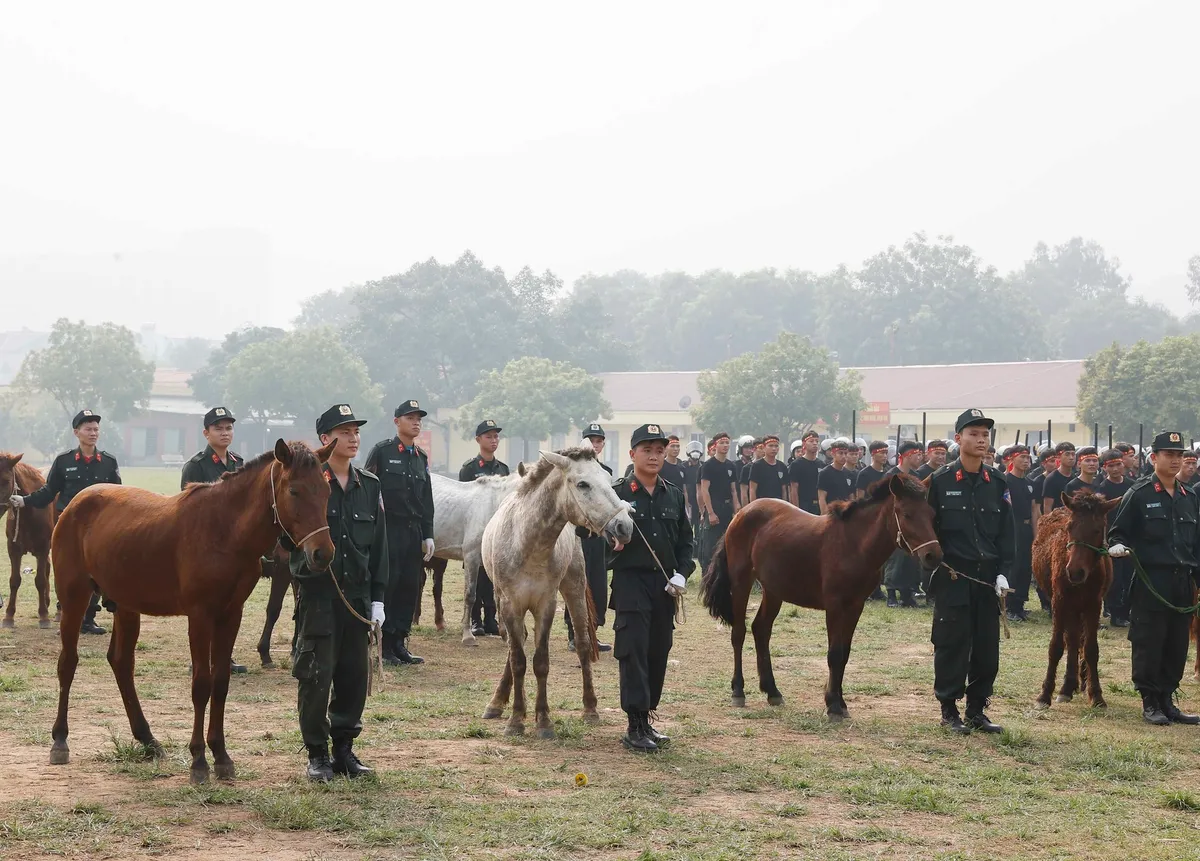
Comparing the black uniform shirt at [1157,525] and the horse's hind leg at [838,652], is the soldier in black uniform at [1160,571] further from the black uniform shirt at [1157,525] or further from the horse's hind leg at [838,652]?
the horse's hind leg at [838,652]

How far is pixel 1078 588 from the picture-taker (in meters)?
10.4

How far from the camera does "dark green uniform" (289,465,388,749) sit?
712 centimetres

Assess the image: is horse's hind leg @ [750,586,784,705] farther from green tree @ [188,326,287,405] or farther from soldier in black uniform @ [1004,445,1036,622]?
green tree @ [188,326,287,405]

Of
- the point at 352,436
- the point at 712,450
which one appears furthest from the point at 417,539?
the point at 712,450

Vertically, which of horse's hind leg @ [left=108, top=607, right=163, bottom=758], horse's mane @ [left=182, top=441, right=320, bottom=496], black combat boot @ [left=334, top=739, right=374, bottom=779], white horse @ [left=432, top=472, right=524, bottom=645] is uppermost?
horse's mane @ [left=182, top=441, right=320, bottom=496]

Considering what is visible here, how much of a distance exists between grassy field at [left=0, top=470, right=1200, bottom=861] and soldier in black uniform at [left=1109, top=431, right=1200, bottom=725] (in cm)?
38

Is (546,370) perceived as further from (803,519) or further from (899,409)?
(803,519)

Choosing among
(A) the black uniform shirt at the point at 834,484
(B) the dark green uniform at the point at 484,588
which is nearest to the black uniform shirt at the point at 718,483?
(A) the black uniform shirt at the point at 834,484

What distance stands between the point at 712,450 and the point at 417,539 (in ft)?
24.9

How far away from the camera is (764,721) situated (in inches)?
378

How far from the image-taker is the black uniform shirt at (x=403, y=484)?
38.8 feet

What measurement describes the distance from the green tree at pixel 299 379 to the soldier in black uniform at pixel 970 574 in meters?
62.6

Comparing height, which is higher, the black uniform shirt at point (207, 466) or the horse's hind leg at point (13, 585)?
the black uniform shirt at point (207, 466)

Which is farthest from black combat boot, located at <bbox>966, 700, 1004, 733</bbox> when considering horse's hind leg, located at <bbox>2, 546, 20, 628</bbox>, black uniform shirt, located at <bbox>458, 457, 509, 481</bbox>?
horse's hind leg, located at <bbox>2, 546, 20, 628</bbox>
